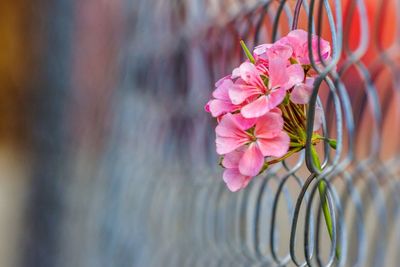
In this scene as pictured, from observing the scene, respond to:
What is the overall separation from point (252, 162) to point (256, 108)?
0.04 meters

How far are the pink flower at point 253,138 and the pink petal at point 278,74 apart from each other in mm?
23

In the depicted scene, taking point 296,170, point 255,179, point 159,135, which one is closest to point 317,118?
point 296,170

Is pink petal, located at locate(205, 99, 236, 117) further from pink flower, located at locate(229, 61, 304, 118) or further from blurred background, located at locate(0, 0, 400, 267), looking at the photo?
blurred background, located at locate(0, 0, 400, 267)

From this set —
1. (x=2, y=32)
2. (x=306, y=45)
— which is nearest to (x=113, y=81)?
(x=306, y=45)

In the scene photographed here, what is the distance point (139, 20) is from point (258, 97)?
1.37 meters

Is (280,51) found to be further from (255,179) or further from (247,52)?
(255,179)

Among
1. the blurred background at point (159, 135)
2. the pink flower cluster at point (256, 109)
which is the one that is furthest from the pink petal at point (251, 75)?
the blurred background at point (159, 135)

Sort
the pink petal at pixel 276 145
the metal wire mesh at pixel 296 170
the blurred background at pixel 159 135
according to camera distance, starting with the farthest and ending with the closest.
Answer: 1. the blurred background at pixel 159 135
2. the metal wire mesh at pixel 296 170
3. the pink petal at pixel 276 145

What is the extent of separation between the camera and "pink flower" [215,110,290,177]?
0.58 m

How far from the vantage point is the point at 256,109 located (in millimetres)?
583

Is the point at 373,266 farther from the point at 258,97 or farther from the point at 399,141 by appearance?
the point at 258,97

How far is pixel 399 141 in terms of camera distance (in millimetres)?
863

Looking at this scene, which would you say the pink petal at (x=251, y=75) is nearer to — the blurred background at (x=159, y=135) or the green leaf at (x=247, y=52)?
the green leaf at (x=247, y=52)

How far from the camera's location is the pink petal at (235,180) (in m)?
0.59
